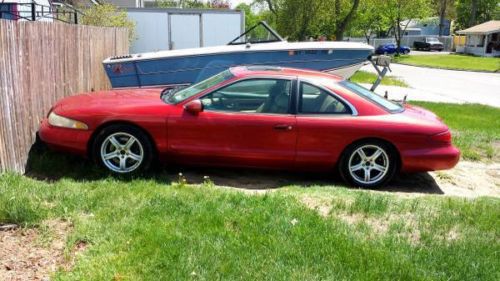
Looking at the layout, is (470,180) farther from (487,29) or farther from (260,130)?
(487,29)

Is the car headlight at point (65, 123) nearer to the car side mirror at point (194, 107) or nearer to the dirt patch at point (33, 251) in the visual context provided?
the car side mirror at point (194, 107)

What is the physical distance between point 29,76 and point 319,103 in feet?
11.0

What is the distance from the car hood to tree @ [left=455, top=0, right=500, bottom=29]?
73.0 m

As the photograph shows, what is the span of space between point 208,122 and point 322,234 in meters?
2.23

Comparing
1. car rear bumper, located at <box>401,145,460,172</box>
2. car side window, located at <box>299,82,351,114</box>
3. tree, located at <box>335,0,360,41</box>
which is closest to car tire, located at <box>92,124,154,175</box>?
car side window, located at <box>299,82,351,114</box>

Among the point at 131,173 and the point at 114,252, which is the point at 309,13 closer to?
the point at 131,173

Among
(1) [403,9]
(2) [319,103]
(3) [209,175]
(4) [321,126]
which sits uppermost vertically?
(1) [403,9]

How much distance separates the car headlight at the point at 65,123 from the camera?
604 cm

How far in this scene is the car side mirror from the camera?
6.07m

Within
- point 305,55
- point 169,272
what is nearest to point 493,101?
point 305,55

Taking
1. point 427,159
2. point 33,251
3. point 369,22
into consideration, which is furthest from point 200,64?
point 369,22

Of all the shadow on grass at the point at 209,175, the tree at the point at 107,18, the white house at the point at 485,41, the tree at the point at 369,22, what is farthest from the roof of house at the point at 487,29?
the shadow on grass at the point at 209,175

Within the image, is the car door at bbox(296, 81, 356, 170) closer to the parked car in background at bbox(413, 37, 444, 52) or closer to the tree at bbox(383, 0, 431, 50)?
the tree at bbox(383, 0, 431, 50)

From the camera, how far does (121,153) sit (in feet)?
20.0
